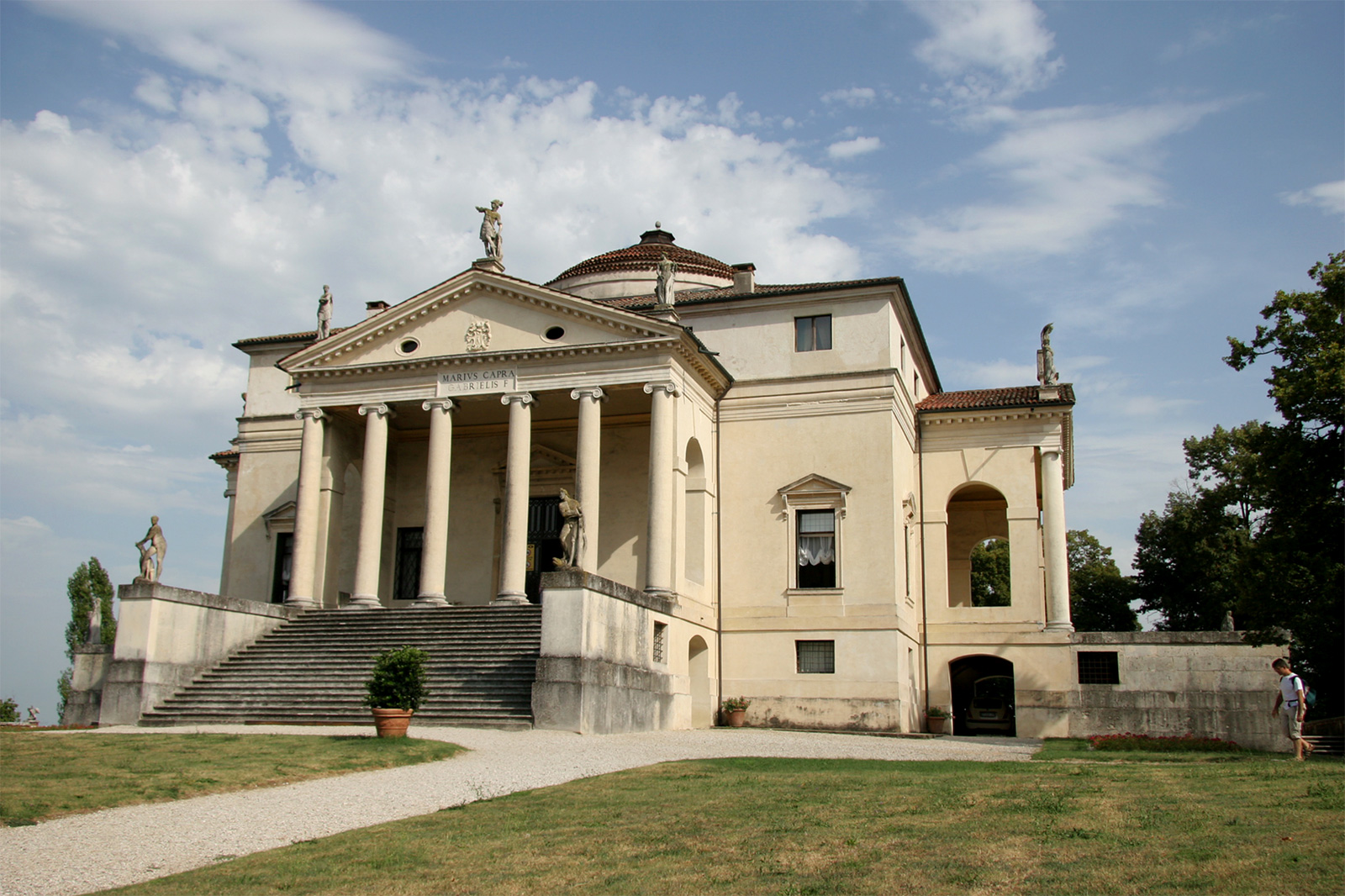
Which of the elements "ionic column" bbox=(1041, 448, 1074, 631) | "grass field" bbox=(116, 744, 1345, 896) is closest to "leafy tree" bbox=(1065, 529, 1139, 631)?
"ionic column" bbox=(1041, 448, 1074, 631)

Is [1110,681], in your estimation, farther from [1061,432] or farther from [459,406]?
[459,406]

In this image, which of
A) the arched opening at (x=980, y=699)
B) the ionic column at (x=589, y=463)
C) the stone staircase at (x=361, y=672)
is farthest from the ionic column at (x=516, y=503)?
the arched opening at (x=980, y=699)

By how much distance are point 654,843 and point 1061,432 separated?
2935cm

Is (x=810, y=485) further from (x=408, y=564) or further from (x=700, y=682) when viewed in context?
(x=408, y=564)

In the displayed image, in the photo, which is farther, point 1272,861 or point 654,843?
point 654,843

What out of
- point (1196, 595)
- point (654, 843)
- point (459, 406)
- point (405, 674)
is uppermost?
point (459, 406)

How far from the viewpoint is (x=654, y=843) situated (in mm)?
9875

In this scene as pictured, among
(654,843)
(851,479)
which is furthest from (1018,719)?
Result: (654,843)

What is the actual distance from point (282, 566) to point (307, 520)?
6.30 metres

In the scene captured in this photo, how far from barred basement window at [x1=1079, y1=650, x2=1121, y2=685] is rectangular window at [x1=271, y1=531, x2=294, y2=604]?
25.2 m

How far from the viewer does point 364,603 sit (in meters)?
30.8

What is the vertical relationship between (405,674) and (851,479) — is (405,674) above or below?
below

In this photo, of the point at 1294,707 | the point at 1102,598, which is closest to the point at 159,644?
the point at 1294,707

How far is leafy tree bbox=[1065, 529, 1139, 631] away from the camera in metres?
61.0
